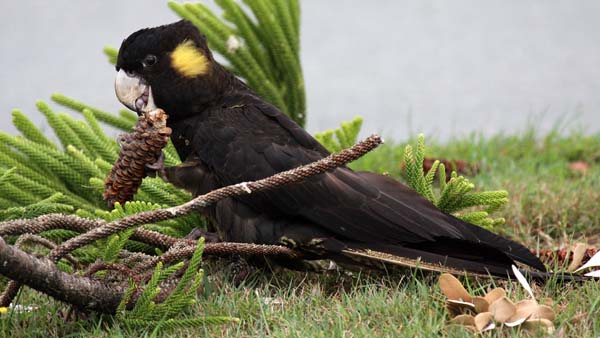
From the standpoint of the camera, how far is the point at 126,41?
3311mm

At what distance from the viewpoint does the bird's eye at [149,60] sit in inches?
130

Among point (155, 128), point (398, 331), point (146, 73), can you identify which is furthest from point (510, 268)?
point (146, 73)

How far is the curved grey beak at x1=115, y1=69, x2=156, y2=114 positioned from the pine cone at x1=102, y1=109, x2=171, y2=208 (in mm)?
204

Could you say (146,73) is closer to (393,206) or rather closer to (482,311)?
(393,206)

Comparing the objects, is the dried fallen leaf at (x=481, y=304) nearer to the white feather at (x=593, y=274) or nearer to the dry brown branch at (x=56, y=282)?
the white feather at (x=593, y=274)

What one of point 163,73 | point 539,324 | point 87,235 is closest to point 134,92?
point 163,73

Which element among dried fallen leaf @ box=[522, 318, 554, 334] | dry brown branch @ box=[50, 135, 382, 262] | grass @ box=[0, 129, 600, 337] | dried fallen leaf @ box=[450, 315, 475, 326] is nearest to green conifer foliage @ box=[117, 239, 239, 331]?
grass @ box=[0, 129, 600, 337]

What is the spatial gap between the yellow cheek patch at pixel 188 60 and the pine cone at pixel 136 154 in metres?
0.33

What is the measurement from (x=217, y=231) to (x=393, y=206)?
73cm

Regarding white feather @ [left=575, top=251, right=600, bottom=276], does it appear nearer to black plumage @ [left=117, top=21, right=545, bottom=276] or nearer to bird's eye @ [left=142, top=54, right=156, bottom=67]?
black plumage @ [left=117, top=21, right=545, bottom=276]

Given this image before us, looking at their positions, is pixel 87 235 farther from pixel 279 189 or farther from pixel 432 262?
pixel 432 262

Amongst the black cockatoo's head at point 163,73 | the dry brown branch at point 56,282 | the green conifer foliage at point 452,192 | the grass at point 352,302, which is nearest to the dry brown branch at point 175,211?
the dry brown branch at point 56,282

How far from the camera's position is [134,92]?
11.0 feet

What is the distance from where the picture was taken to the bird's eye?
3305 mm
